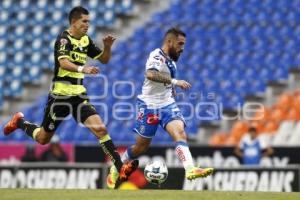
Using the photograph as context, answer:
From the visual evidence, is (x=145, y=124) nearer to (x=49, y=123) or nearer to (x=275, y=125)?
(x=49, y=123)

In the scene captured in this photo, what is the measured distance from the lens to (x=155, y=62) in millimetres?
10617

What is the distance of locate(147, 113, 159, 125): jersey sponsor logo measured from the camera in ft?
35.8

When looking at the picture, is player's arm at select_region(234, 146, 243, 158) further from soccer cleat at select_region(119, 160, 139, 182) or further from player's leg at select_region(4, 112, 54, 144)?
soccer cleat at select_region(119, 160, 139, 182)

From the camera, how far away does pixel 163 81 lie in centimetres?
1046

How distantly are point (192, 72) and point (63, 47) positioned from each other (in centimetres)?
1183

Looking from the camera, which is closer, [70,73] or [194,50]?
[70,73]

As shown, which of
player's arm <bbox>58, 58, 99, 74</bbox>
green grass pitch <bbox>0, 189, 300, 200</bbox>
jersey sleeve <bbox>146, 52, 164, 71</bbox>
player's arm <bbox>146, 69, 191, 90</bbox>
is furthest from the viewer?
jersey sleeve <bbox>146, 52, 164, 71</bbox>

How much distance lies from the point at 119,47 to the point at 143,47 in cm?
86

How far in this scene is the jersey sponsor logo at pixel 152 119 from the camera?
1092 centimetres

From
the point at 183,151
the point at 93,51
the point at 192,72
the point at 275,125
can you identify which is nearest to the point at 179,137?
the point at 183,151

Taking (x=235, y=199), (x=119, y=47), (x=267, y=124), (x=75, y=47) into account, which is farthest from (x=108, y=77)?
(x=235, y=199)

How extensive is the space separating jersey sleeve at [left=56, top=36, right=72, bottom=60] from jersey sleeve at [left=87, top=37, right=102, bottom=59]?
1.52 ft

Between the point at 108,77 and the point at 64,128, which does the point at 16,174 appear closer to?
the point at 64,128

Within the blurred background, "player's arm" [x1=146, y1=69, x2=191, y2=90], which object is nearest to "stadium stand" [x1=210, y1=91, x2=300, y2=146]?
the blurred background
